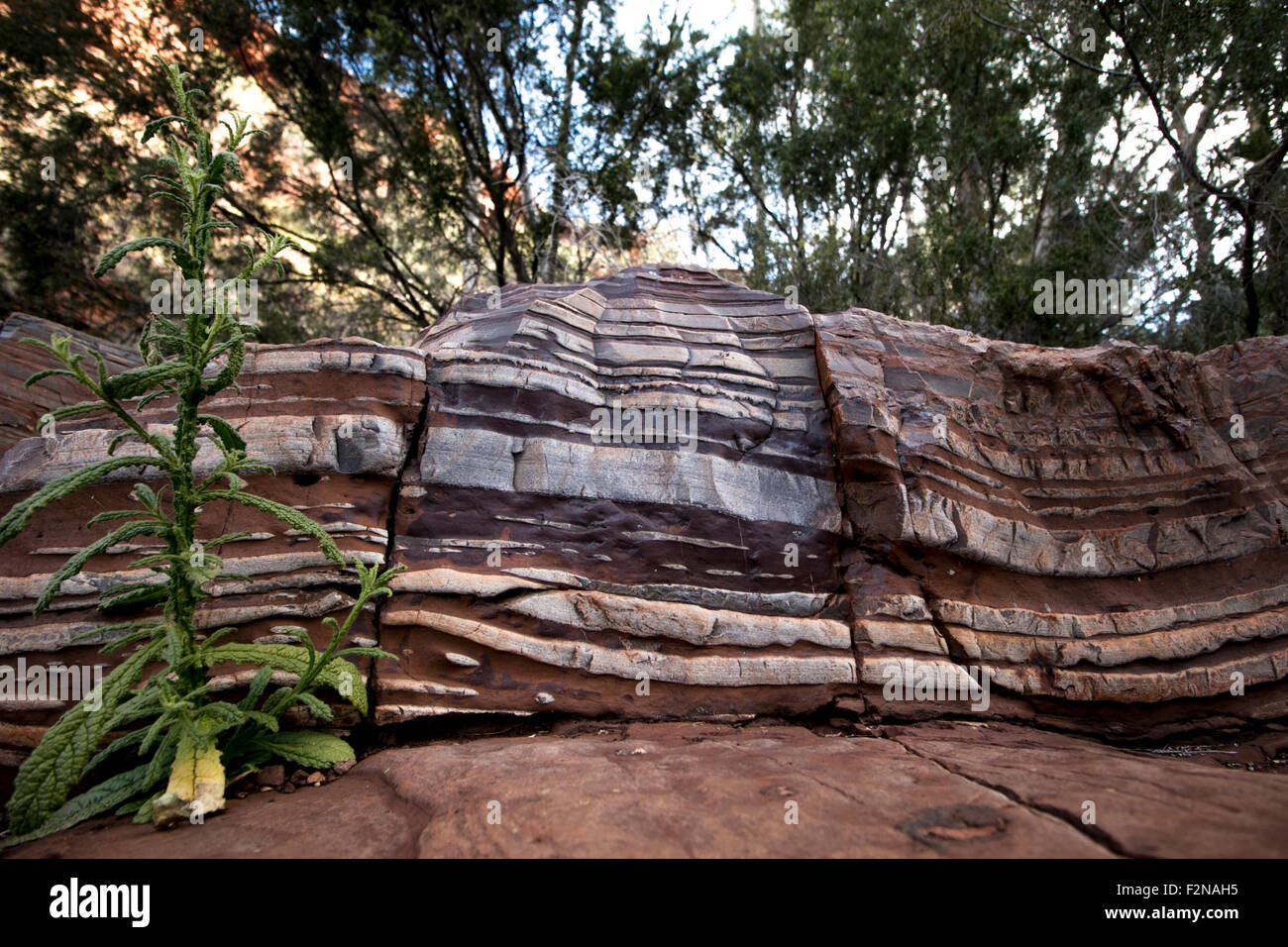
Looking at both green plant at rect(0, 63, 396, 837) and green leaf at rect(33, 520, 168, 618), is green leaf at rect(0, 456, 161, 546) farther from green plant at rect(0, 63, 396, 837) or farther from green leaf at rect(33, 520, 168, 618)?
green leaf at rect(33, 520, 168, 618)

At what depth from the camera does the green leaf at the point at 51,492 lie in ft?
7.78

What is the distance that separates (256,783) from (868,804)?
8.12 feet

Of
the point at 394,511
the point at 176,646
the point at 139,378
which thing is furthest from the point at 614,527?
the point at 139,378

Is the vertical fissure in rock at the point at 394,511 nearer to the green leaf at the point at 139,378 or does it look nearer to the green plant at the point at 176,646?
the green plant at the point at 176,646

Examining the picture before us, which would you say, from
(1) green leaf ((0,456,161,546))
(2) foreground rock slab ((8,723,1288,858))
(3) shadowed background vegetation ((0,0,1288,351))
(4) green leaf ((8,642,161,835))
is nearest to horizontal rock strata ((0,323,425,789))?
(4) green leaf ((8,642,161,835))

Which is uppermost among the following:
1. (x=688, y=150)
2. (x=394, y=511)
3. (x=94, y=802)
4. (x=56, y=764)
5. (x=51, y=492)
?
(x=688, y=150)

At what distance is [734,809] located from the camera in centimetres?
229

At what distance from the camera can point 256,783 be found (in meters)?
2.85

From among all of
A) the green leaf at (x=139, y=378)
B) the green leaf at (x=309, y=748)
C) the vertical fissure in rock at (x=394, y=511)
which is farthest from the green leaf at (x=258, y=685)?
the green leaf at (x=139, y=378)

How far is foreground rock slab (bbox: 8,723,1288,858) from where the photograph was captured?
6.63ft

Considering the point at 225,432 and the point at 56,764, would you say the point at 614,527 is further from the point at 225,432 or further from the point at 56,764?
the point at 56,764

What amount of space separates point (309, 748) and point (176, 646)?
761 mm

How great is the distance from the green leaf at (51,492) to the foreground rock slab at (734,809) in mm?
1136
